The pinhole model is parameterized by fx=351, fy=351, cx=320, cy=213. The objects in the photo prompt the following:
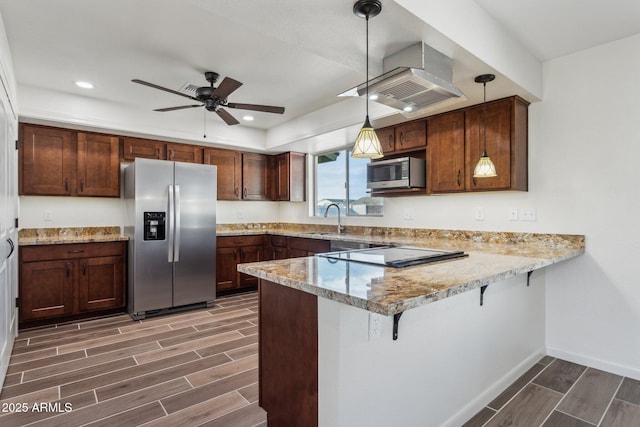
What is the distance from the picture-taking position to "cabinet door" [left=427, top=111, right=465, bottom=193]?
10.4ft

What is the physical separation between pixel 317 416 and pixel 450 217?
2.59 metres

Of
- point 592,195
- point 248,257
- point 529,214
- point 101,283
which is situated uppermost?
point 592,195

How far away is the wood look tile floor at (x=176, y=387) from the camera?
196 centimetres

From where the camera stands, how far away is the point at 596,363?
8.63 feet

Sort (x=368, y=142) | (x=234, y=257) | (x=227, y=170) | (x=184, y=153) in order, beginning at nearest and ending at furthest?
(x=368, y=142) → (x=184, y=153) → (x=234, y=257) → (x=227, y=170)

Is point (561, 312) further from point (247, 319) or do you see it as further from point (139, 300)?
point (139, 300)

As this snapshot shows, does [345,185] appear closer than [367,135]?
No

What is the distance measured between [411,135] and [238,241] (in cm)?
271

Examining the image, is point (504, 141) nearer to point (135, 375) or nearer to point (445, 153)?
point (445, 153)

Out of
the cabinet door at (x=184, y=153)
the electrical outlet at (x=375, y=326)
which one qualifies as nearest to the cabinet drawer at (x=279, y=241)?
the cabinet door at (x=184, y=153)

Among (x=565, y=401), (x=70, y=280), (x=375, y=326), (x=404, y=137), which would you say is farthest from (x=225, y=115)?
(x=565, y=401)

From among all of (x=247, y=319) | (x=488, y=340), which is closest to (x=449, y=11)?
(x=488, y=340)

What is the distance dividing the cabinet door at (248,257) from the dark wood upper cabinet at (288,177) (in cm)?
89

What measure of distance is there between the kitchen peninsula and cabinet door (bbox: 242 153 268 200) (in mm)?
3495
